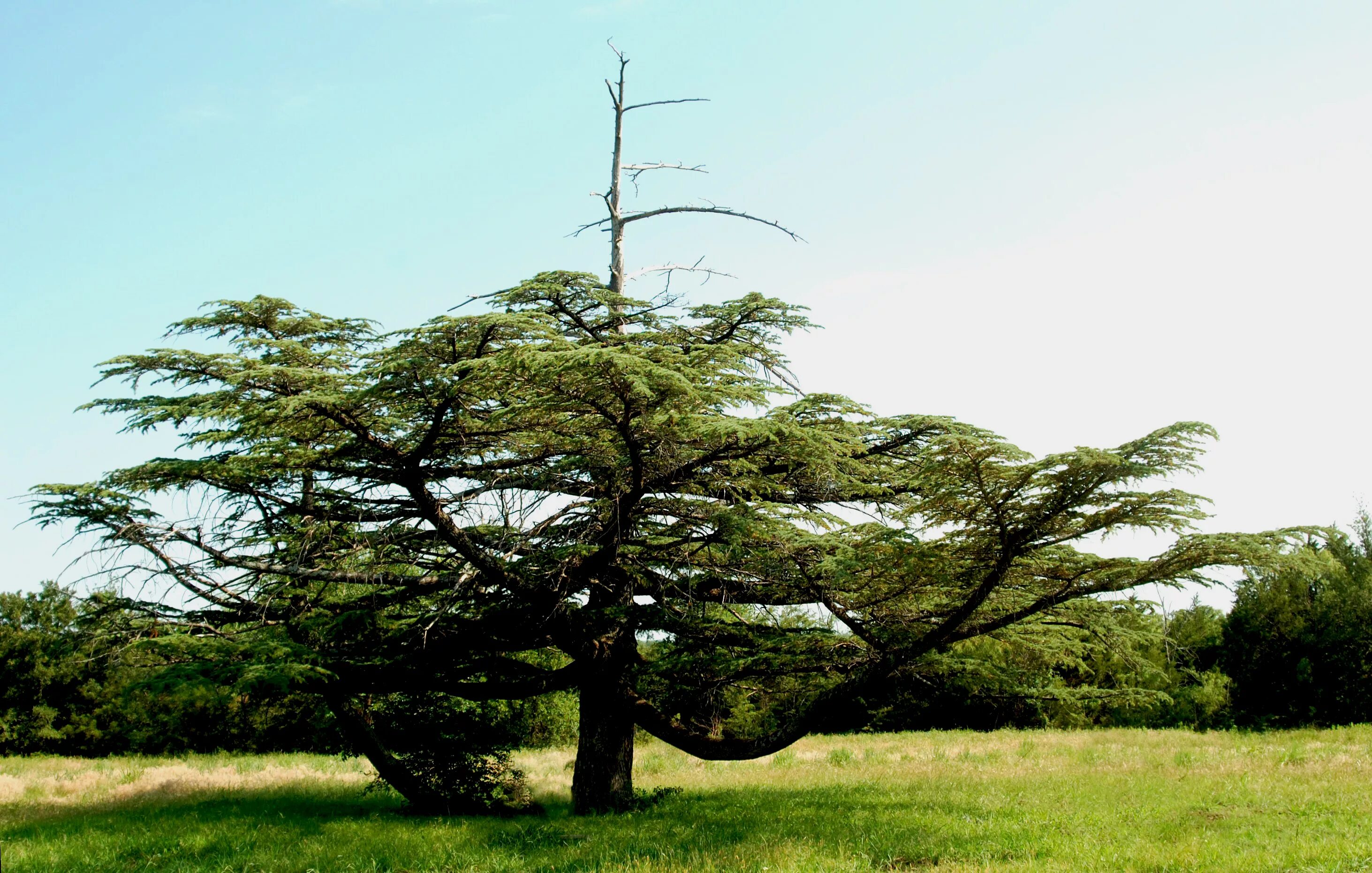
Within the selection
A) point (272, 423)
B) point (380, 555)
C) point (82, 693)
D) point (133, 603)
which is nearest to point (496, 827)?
point (380, 555)

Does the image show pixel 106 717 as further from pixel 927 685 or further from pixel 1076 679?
pixel 1076 679

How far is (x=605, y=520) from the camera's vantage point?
1225 cm

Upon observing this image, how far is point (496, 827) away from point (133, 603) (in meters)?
5.98

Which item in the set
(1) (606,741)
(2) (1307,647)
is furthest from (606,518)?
(2) (1307,647)

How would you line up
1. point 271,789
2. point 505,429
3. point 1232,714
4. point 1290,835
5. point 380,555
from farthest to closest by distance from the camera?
point 1232,714
point 271,789
point 380,555
point 505,429
point 1290,835

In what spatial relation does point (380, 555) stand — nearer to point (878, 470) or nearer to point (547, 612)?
point (547, 612)

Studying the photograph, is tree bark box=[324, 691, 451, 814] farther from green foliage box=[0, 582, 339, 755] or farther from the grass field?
green foliage box=[0, 582, 339, 755]

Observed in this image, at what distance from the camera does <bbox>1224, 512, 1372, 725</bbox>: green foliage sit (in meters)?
31.5

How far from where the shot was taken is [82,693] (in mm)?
40219

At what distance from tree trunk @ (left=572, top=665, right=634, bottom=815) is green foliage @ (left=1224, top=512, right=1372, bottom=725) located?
2457 centimetres

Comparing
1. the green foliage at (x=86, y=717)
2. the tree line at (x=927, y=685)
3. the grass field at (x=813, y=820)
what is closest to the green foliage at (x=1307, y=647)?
the tree line at (x=927, y=685)

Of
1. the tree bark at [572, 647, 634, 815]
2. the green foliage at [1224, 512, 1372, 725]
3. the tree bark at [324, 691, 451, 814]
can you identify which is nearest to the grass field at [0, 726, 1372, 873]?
the tree bark at [324, 691, 451, 814]

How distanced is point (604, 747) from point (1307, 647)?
30.3m

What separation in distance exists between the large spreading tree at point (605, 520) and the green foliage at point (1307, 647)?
2435 centimetres
